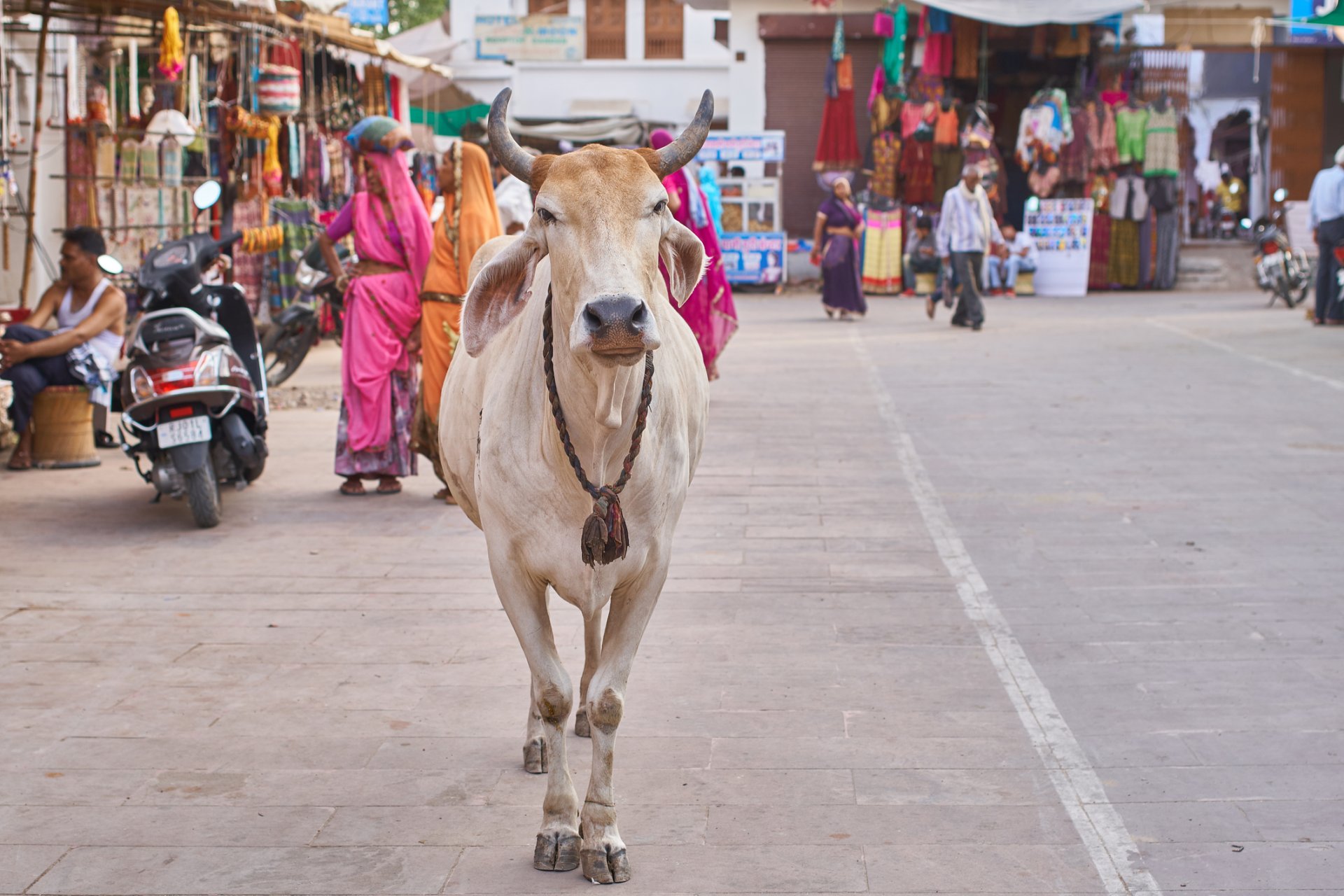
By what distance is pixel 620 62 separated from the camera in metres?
36.1

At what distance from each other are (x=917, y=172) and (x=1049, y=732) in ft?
67.7

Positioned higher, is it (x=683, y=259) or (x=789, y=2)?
(x=789, y=2)

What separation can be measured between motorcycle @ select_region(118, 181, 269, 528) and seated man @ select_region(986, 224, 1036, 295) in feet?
57.2

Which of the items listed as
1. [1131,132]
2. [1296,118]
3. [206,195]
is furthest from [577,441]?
[1296,118]

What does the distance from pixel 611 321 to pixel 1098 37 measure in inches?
914

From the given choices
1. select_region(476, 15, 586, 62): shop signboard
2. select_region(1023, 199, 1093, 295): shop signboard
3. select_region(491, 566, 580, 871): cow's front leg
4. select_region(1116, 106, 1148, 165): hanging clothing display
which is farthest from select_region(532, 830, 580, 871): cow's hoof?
select_region(476, 15, 586, 62): shop signboard

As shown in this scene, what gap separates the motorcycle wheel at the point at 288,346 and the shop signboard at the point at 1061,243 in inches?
568

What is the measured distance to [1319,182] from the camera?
17.2 m

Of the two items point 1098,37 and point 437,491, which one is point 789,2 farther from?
point 437,491

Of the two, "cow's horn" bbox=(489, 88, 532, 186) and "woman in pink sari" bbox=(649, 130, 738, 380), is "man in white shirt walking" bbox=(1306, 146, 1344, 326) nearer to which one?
"woman in pink sari" bbox=(649, 130, 738, 380)

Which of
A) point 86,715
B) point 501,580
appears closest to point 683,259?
point 501,580

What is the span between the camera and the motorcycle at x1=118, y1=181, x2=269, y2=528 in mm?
7320

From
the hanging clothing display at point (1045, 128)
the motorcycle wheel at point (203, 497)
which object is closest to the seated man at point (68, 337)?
the motorcycle wheel at point (203, 497)

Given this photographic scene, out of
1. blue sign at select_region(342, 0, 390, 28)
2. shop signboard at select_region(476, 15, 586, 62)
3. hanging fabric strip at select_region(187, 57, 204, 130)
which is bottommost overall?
hanging fabric strip at select_region(187, 57, 204, 130)
